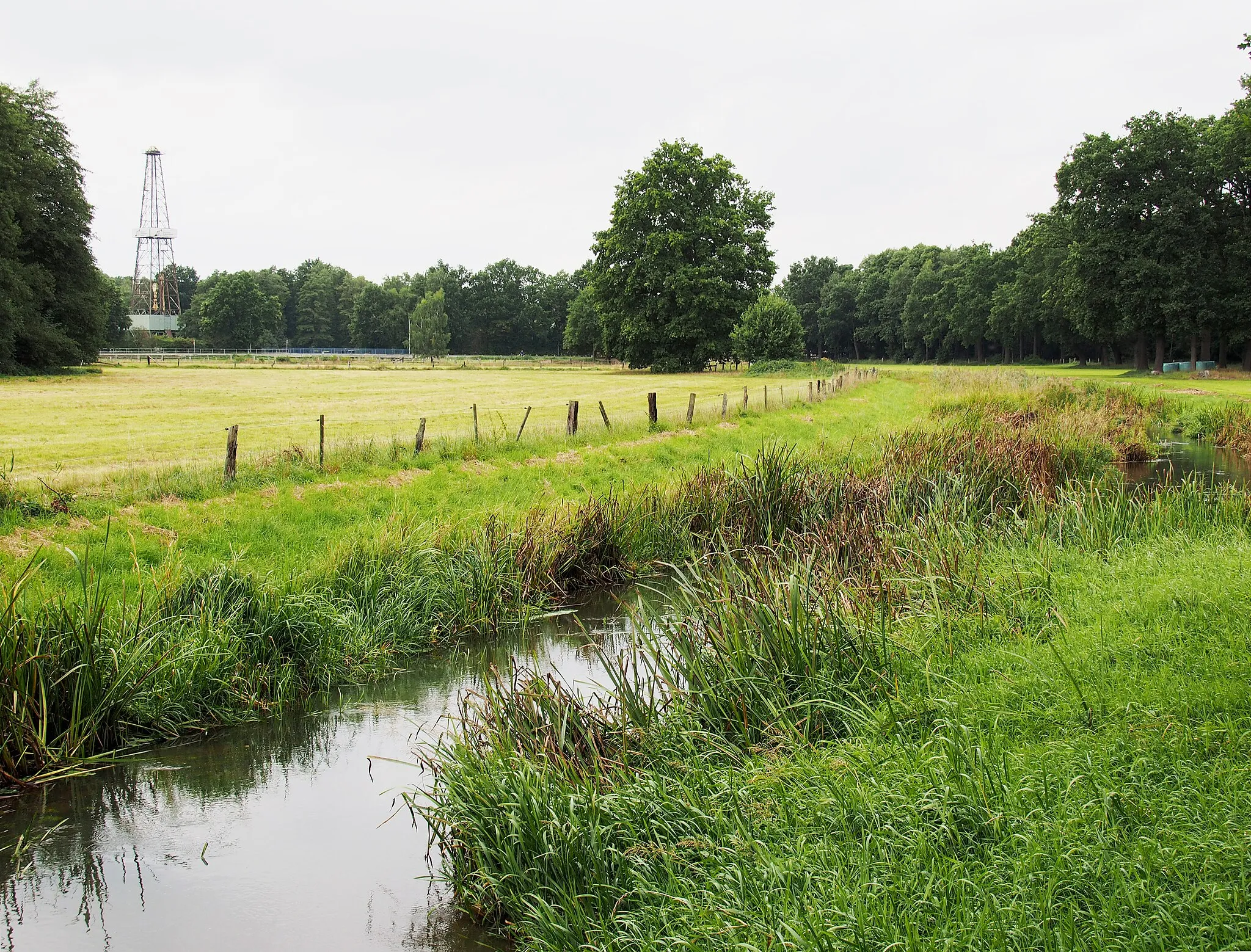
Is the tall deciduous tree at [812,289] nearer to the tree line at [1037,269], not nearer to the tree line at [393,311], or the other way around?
the tree line at [1037,269]

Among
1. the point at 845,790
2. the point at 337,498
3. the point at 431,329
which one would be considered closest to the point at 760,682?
A: the point at 845,790

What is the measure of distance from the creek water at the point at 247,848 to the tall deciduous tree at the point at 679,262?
66.1 metres

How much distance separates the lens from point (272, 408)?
39469 millimetres

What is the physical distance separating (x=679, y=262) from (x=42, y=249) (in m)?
43.1

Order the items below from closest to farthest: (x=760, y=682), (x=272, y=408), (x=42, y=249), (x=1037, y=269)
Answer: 1. (x=760, y=682)
2. (x=272, y=408)
3. (x=42, y=249)
4. (x=1037, y=269)

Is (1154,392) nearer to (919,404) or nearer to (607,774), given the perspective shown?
(919,404)

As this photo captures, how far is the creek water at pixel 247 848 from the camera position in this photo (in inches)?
230

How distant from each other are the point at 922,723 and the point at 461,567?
750 centimetres

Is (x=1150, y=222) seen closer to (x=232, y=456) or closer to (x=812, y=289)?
(x=232, y=456)

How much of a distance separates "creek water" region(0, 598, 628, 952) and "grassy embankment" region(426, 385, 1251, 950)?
25.2 inches

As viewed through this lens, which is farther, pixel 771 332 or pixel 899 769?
pixel 771 332

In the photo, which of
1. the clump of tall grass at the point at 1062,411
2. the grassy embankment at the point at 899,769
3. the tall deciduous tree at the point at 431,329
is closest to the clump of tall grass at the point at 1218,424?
the clump of tall grass at the point at 1062,411

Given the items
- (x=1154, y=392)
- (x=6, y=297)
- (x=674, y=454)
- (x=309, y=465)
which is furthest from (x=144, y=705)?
(x=6, y=297)

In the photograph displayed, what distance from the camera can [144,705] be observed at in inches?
332
